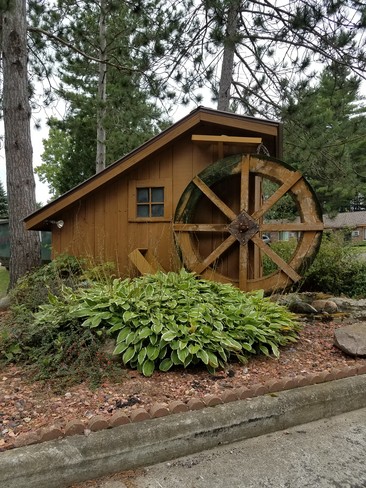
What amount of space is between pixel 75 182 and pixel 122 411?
1613cm

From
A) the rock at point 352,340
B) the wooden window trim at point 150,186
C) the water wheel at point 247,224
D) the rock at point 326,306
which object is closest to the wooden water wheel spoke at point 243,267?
the water wheel at point 247,224

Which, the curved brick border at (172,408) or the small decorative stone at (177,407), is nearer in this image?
Result: the curved brick border at (172,408)

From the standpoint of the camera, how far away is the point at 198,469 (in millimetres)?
1942

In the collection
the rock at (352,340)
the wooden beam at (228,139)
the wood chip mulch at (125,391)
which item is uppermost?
the wooden beam at (228,139)

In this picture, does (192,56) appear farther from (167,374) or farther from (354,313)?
(167,374)

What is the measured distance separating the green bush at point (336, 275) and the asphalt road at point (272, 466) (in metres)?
3.91

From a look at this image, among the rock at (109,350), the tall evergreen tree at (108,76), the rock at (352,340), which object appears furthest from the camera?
the tall evergreen tree at (108,76)

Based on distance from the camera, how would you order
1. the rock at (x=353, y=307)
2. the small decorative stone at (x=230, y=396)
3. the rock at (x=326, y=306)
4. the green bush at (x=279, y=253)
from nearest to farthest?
the small decorative stone at (x=230, y=396) → the rock at (x=353, y=307) → the rock at (x=326, y=306) → the green bush at (x=279, y=253)

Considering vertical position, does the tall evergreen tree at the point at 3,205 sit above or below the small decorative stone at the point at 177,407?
above

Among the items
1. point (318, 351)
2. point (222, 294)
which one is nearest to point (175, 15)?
point (222, 294)

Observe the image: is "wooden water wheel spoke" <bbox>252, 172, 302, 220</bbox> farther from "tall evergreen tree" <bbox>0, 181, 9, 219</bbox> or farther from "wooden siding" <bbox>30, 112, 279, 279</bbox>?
"tall evergreen tree" <bbox>0, 181, 9, 219</bbox>

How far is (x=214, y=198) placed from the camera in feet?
16.5

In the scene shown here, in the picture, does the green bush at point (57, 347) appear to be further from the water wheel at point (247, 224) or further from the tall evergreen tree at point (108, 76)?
the tall evergreen tree at point (108, 76)

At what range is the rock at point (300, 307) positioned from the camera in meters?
4.51
